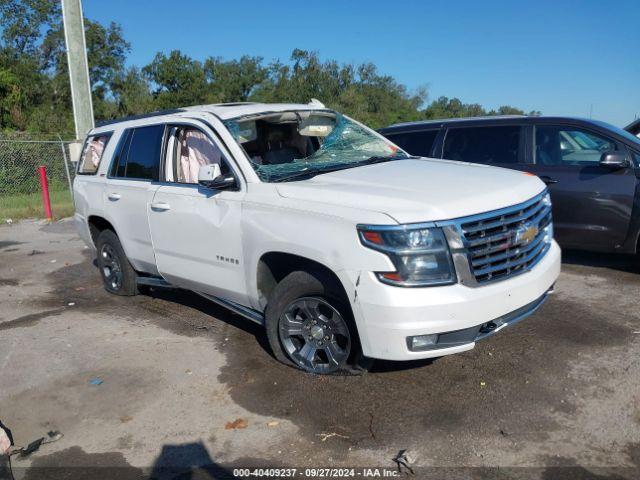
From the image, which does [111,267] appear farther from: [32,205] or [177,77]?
[177,77]

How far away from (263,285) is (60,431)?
1.69 meters

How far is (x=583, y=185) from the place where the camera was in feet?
21.0

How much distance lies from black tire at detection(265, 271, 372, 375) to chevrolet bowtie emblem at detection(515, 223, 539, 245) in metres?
1.24

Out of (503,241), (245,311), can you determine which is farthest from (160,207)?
(503,241)

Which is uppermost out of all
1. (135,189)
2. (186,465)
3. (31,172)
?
(135,189)

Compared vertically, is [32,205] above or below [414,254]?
below

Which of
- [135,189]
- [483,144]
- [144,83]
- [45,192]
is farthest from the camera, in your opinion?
[144,83]

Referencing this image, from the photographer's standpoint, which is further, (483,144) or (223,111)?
(483,144)

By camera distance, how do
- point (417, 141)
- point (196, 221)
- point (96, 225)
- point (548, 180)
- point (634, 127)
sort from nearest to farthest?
point (196, 221) < point (548, 180) < point (96, 225) < point (417, 141) < point (634, 127)

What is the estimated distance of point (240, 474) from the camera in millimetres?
3219

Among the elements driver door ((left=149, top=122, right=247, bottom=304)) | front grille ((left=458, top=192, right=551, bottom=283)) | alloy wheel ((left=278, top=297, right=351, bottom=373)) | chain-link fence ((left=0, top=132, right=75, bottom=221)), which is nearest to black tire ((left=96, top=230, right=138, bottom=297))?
driver door ((left=149, top=122, right=247, bottom=304))

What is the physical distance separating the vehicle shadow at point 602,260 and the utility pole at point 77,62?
446 inches

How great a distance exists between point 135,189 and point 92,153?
1446 mm

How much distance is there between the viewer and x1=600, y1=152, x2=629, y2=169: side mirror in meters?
6.10
